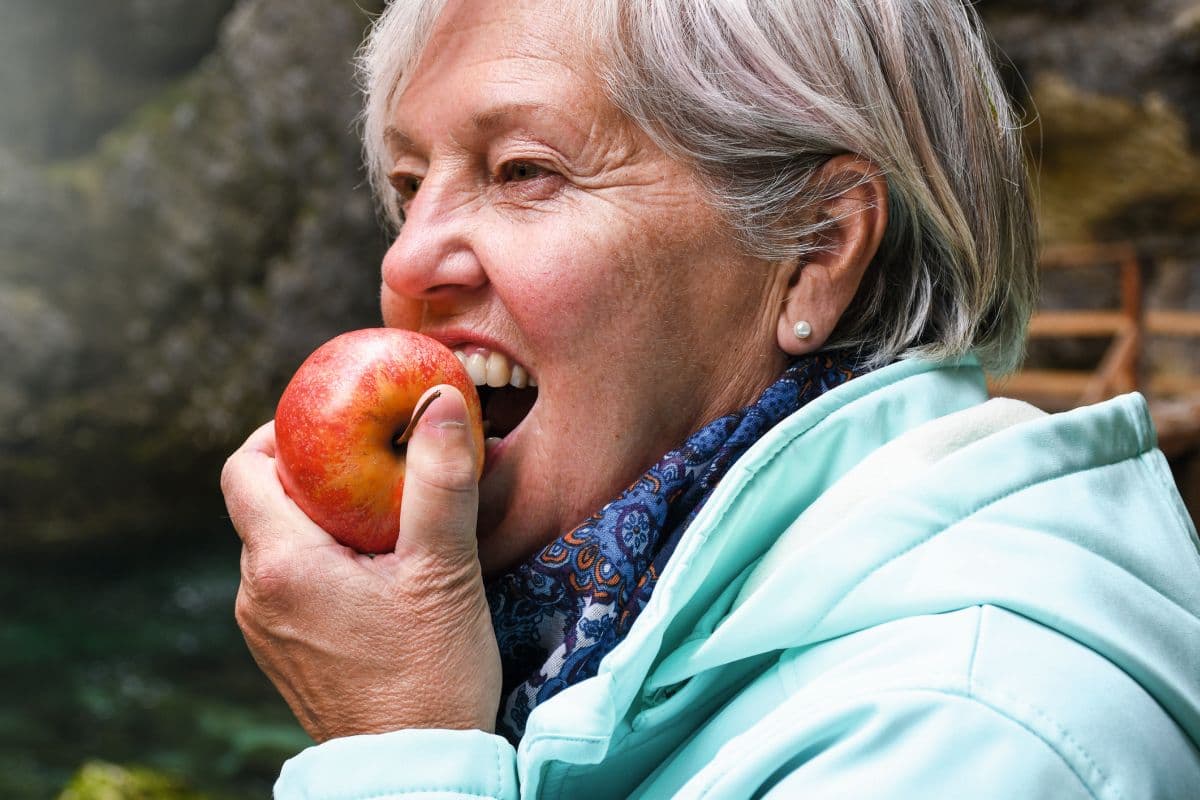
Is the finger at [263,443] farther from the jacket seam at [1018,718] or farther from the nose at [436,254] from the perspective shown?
the jacket seam at [1018,718]

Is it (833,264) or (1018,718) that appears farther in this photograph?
(833,264)

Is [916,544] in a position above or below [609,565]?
below

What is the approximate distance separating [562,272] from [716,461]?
31 centimetres

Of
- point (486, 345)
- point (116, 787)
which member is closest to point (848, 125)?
point (486, 345)

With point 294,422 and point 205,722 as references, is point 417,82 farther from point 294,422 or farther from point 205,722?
point 205,722

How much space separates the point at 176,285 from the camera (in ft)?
22.6

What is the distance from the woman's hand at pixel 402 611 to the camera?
1207mm

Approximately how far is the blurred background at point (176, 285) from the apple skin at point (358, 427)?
5.04 meters

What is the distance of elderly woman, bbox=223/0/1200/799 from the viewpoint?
0.99 m

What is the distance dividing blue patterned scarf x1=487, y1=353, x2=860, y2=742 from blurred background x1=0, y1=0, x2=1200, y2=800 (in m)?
4.98

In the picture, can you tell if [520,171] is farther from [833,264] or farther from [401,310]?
[833,264]

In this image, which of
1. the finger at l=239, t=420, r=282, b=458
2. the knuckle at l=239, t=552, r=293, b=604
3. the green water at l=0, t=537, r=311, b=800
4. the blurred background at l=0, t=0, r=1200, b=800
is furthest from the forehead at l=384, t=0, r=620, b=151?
the blurred background at l=0, t=0, r=1200, b=800

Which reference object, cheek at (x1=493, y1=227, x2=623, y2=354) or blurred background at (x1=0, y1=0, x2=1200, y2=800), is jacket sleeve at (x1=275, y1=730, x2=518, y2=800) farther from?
blurred background at (x1=0, y1=0, x2=1200, y2=800)

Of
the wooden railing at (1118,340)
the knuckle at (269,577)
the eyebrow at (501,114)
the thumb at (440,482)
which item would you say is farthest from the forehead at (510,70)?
the wooden railing at (1118,340)
